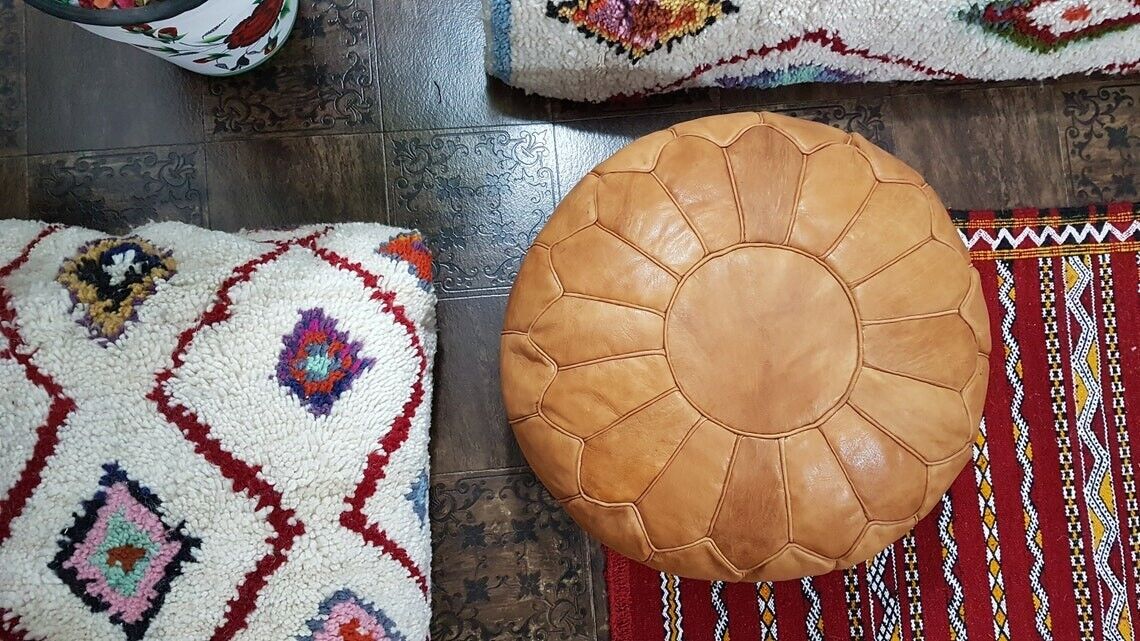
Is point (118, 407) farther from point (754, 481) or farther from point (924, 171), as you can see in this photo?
point (924, 171)

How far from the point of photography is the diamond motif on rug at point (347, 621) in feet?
3.58

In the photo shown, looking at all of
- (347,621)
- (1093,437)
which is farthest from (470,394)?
Answer: (1093,437)

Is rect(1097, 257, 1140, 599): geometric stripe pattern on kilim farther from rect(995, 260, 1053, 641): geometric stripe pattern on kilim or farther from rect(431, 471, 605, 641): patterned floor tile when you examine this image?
rect(431, 471, 605, 641): patterned floor tile

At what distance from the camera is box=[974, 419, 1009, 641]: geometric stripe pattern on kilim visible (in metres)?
1.23

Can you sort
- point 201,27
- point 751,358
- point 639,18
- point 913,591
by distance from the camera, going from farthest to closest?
1. point 913,591
2. point 639,18
3. point 201,27
4. point 751,358

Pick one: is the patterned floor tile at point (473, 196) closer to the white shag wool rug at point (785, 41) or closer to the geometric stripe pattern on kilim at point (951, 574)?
the white shag wool rug at point (785, 41)

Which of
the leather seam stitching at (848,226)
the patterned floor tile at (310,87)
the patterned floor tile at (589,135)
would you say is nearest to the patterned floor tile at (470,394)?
the patterned floor tile at (589,135)

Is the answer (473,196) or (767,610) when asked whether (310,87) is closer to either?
(473,196)

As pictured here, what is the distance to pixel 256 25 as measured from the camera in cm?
111

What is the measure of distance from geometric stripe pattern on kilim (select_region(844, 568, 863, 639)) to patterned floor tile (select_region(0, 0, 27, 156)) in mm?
1546

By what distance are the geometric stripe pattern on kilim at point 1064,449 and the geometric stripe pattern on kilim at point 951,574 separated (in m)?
0.18

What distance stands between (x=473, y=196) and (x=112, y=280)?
55cm

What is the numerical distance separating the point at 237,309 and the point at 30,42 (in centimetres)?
67

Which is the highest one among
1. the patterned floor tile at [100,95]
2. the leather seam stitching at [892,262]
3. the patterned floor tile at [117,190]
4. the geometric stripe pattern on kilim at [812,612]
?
the patterned floor tile at [100,95]
